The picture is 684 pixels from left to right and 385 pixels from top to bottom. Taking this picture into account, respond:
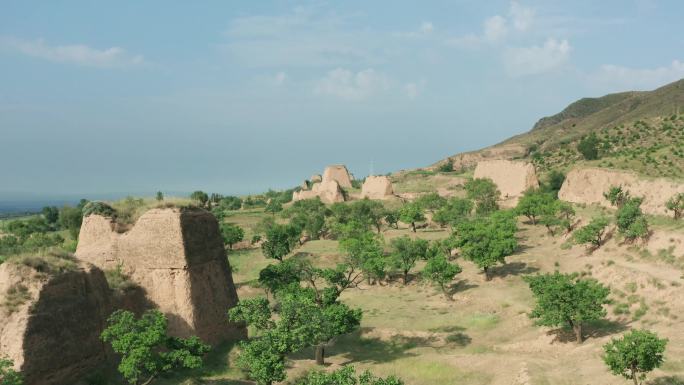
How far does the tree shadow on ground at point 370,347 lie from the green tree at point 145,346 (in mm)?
9673

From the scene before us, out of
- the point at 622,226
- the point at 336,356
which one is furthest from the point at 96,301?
the point at 622,226

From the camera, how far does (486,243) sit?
43781 mm

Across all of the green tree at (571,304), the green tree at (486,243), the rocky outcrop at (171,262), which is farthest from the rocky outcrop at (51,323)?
the green tree at (486,243)

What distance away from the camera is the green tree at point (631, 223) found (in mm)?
39944

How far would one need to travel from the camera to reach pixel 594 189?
60.6 meters

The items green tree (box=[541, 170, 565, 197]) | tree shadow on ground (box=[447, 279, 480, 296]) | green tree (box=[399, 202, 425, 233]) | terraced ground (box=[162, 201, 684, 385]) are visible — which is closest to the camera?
terraced ground (box=[162, 201, 684, 385])

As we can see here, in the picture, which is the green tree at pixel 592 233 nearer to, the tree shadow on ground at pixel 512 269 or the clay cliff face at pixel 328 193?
the tree shadow on ground at pixel 512 269

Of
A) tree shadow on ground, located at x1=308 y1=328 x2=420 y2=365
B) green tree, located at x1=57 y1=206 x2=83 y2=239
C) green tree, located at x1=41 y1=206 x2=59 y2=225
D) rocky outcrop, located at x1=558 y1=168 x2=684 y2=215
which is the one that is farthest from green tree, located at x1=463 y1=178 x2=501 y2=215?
green tree, located at x1=41 y1=206 x2=59 y2=225

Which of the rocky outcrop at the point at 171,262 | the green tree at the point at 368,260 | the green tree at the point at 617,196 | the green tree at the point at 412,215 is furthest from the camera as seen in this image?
the green tree at the point at 412,215

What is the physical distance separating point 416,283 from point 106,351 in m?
30.2

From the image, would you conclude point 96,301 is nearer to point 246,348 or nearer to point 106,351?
point 106,351

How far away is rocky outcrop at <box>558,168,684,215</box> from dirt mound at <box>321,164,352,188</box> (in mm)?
51319

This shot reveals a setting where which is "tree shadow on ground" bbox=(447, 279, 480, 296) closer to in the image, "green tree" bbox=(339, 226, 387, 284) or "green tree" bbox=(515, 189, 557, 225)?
"green tree" bbox=(339, 226, 387, 284)

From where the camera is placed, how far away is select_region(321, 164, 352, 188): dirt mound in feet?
359
